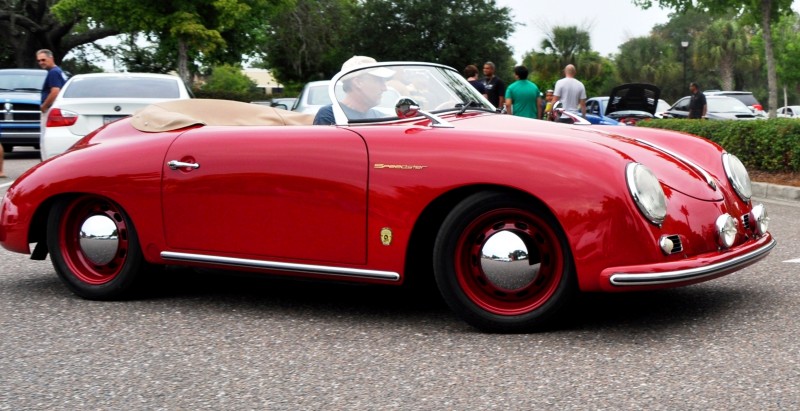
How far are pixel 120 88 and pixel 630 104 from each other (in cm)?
1080

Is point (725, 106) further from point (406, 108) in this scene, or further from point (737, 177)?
point (406, 108)

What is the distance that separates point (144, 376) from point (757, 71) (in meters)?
82.7

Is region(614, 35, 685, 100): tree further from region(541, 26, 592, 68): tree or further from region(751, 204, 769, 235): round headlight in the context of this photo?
region(751, 204, 769, 235): round headlight

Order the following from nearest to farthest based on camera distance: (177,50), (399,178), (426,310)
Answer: (399,178) → (426,310) → (177,50)

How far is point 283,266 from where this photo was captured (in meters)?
5.12

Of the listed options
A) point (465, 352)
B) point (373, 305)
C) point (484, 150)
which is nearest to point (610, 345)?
point (465, 352)

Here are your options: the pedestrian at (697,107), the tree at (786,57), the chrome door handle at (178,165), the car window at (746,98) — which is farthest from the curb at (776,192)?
the tree at (786,57)

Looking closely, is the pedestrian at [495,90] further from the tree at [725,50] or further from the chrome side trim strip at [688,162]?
the tree at [725,50]

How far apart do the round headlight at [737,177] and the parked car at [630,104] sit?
46.7 feet

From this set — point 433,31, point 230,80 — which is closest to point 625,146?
point 433,31

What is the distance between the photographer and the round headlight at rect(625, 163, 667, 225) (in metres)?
4.45

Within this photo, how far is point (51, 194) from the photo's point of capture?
578cm

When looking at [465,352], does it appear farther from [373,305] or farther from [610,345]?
[373,305]

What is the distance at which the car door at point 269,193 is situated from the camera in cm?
494
